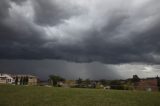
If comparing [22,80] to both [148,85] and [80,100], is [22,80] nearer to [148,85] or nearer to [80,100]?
[148,85]

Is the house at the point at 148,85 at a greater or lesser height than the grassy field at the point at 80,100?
greater

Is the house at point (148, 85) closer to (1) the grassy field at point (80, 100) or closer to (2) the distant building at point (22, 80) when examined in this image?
(2) the distant building at point (22, 80)

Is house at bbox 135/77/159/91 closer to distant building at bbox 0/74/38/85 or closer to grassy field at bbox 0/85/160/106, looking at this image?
distant building at bbox 0/74/38/85

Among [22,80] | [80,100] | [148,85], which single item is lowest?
[80,100]

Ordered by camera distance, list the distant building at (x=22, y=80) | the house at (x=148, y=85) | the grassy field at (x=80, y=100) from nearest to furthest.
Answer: the grassy field at (x=80, y=100) < the house at (x=148, y=85) < the distant building at (x=22, y=80)

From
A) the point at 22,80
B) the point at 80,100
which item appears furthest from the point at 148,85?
the point at 80,100

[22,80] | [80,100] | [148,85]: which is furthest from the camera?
[22,80]

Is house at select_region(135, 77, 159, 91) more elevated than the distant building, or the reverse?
the distant building

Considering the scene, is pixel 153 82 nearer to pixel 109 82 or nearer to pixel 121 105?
pixel 109 82

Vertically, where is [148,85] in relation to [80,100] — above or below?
above

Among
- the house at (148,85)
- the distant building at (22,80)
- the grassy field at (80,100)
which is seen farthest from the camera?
the distant building at (22,80)

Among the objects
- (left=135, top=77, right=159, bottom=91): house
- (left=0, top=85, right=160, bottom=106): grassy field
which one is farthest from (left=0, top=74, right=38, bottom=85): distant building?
(left=0, top=85, right=160, bottom=106): grassy field

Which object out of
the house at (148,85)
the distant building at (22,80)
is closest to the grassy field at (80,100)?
the house at (148,85)

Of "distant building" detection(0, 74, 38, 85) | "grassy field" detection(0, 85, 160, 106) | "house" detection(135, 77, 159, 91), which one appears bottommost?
"grassy field" detection(0, 85, 160, 106)
